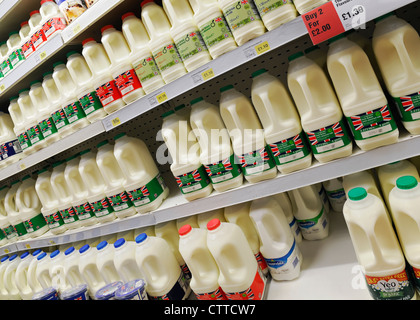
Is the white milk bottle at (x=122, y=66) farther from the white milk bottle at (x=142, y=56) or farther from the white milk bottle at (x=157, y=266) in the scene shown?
the white milk bottle at (x=157, y=266)

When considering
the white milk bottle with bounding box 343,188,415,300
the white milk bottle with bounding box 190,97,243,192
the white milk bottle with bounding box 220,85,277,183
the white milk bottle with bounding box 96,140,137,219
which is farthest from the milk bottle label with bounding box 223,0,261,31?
Answer: the white milk bottle with bounding box 96,140,137,219

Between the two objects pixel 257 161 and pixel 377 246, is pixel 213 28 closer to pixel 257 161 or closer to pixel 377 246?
pixel 257 161

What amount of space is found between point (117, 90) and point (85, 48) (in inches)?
11.0

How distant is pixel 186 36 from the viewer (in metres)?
1.19

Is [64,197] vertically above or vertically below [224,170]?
above

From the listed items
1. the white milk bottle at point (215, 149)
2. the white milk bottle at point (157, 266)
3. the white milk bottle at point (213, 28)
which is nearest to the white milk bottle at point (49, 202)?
the white milk bottle at point (157, 266)

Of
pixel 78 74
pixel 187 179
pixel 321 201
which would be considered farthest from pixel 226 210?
pixel 78 74

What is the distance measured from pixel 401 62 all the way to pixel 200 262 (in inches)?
42.7

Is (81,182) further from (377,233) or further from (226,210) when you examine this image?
(377,233)

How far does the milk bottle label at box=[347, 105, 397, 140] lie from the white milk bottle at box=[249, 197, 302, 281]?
478 mm

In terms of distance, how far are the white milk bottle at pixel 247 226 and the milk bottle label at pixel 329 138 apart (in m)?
0.48

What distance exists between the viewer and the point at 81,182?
1.76 meters

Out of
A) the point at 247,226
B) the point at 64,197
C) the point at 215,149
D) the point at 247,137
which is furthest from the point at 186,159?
the point at 64,197

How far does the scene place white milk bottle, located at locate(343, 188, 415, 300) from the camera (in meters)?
0.95
